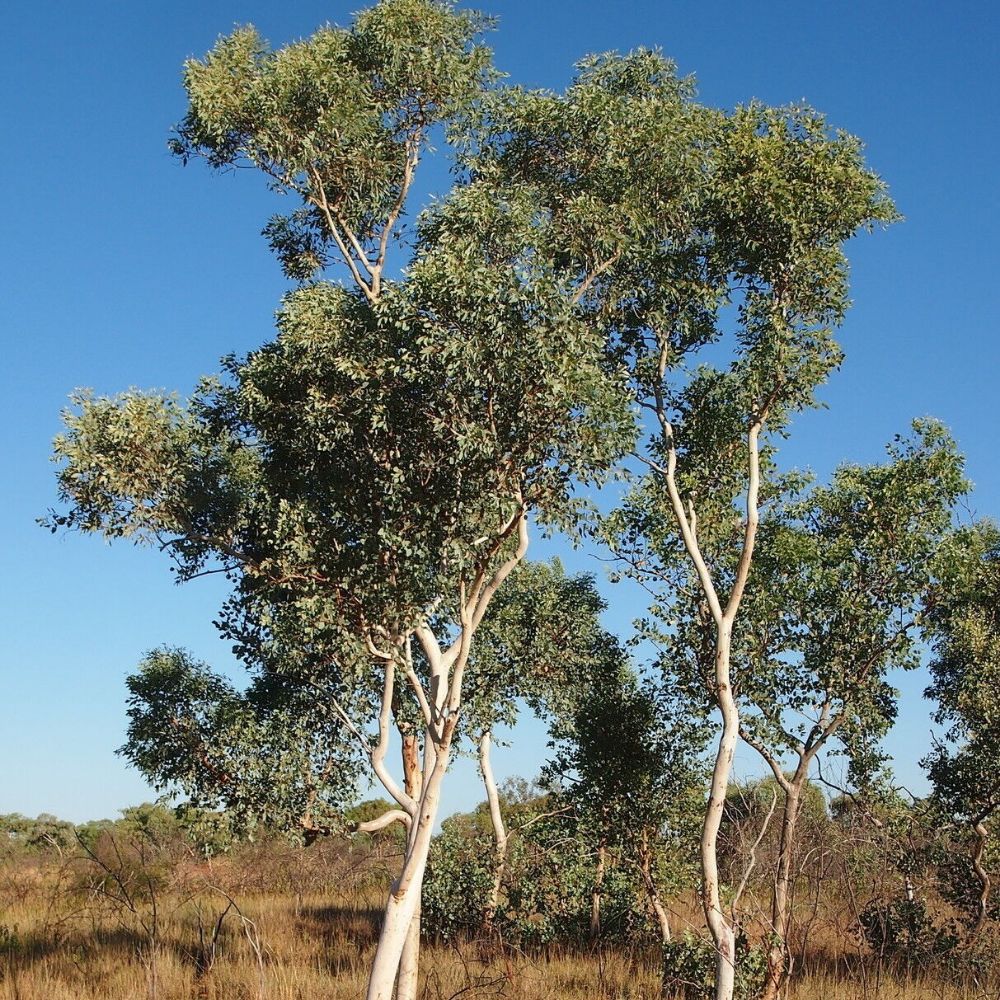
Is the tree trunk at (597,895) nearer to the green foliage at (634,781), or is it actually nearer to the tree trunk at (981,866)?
the green foliage at (634,781)

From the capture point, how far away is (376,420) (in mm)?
16391

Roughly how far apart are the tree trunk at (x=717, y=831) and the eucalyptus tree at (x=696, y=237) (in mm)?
196

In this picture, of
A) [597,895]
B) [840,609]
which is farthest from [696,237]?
[597,895]

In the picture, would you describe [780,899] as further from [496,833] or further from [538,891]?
[496,833]

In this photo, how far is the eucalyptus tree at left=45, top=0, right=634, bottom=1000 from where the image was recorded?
53.3ft

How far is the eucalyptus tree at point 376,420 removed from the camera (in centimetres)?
1625

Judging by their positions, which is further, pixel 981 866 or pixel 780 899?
pixel 981 866

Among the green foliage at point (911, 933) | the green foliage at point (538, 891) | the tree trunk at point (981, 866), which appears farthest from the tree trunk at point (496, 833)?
the tree trunk at point (981, 866)

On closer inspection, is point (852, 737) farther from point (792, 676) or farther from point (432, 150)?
point (432, 150)

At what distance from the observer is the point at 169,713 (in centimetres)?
2106

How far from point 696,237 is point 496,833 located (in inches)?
692

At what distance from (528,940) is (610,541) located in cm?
1367

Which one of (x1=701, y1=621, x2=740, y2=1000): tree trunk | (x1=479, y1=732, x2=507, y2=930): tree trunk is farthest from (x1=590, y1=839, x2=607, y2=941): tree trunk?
(x1=701, y1=621, x2=740, y2=1000): tree trunk

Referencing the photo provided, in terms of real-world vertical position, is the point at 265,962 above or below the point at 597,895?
below
